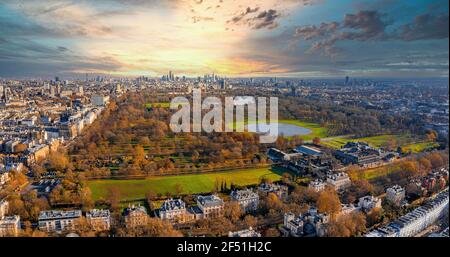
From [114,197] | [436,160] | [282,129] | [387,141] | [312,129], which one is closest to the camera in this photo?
[114,197]

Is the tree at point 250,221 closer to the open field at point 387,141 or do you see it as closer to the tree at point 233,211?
the tree at point 233,211

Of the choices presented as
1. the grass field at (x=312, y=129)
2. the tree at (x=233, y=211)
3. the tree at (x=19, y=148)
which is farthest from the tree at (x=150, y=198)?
the grass field at (x=312, y=129)

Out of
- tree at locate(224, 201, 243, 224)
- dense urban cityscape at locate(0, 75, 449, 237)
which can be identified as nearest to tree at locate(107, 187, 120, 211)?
dense urban cityscape at locate(0, 75, 449, 237)

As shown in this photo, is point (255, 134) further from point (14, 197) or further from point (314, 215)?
point (14, 197)

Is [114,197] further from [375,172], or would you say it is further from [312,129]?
[312,129]

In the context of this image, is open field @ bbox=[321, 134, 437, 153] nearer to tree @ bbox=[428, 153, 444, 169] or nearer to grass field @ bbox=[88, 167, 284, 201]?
tree @ bbox=[428, 153, 444, 169]

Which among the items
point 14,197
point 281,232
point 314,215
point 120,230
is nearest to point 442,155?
point 314,215

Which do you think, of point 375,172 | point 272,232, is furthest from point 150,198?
point 375,172
